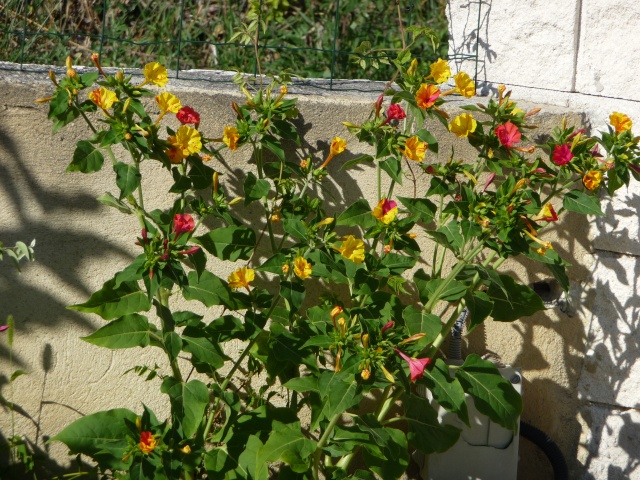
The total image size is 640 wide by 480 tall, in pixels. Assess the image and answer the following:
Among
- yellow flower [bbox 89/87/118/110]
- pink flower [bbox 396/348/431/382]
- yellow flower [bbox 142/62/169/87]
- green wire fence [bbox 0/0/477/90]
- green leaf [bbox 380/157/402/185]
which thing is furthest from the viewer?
green wire fence [bbox 0/0/477/90]

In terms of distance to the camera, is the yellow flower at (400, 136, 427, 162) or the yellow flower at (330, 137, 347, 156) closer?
the yellow flower at (400, 136, 427, 162)

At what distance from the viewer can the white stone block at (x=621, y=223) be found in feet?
9.99

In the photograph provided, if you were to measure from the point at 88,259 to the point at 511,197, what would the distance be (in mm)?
1380

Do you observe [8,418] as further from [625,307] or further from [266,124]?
[625,307]

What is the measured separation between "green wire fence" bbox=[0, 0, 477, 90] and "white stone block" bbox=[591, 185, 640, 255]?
1.33 m

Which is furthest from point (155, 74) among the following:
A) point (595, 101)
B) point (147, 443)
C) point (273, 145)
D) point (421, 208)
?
point (595, 101)

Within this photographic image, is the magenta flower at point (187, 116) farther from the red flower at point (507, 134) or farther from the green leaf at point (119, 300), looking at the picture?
the red flower at point (507, 134)

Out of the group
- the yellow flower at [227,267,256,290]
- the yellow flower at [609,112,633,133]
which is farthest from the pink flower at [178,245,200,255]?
the yellow flower at [609,112,633,133]

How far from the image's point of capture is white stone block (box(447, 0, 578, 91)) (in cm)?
303

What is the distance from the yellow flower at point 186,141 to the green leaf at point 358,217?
485 mm

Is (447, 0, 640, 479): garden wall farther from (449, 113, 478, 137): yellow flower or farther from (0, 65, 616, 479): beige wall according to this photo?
(449, 113, 478, 137): yellow flower

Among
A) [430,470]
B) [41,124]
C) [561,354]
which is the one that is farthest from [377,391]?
[41,124]

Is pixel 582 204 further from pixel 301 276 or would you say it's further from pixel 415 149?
pixel 301 276

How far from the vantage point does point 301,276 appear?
7.91 feet
